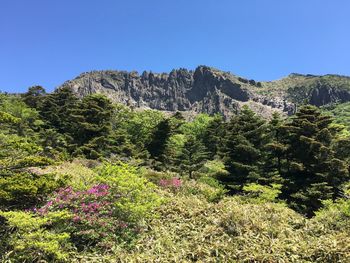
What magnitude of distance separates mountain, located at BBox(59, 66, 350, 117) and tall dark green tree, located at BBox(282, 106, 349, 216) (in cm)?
13305

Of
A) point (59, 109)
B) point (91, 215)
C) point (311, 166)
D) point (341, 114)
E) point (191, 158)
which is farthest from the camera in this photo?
point (341, 114)

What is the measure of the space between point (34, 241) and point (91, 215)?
7.33ft

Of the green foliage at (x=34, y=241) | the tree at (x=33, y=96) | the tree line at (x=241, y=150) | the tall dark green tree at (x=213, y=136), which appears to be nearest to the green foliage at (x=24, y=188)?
the tree line at (x=241, y=150)

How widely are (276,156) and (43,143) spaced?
2070 centimetres

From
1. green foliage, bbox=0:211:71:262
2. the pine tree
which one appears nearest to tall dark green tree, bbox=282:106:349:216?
the pine tree

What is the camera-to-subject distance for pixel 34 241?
8594mm

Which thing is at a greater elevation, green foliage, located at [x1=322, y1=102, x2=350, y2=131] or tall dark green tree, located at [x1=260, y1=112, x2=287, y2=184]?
green foliage, located at [x1=322, y1=102, x2=350, y2=131]

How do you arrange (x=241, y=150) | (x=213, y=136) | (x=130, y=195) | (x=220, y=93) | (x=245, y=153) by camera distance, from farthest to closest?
(x=220, y=93) < (x=213, y=136) < (x=245, y=153) < (x=241, y=150) < (x=130, y=195)

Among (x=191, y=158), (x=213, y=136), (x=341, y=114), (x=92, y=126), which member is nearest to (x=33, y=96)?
(x=92, y=126)

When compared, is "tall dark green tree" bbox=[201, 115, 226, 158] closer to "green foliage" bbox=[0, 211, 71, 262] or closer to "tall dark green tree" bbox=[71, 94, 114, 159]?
"tall dark green tree" bbox=[71, 94, 114, 159]

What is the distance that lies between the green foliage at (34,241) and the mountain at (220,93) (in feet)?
490

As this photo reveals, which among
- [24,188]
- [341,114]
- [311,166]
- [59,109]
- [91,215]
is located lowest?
[91,215]

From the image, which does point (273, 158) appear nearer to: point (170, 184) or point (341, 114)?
point (170, 184)

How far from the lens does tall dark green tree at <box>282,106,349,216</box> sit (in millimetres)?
20000
